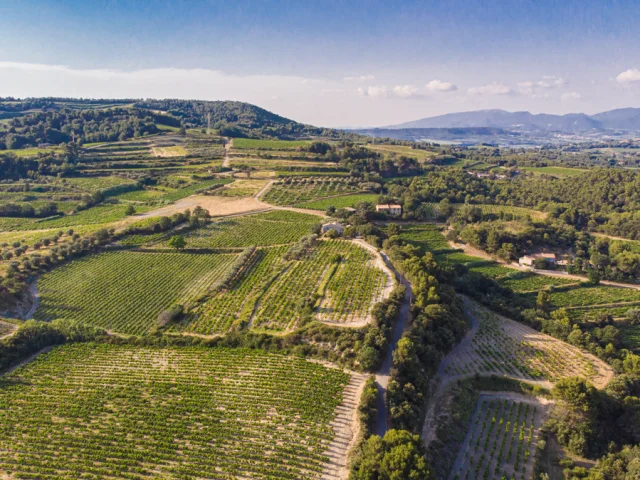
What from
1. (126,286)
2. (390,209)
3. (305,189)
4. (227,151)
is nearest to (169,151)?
(227,151)

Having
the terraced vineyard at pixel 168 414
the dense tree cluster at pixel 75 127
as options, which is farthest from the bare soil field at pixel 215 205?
the dense tree cluster at pixel 75 127

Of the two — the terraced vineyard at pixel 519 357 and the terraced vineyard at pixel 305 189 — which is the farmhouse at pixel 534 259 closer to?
the terraced vineyard at pixel 519 357

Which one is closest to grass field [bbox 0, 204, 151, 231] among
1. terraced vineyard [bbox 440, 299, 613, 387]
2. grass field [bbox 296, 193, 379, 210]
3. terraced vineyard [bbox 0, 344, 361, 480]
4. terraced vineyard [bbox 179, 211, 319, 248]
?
terraced vineyard [bbox 179, 211, 319, 248]

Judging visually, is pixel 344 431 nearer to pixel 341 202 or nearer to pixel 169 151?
pixel 341 202

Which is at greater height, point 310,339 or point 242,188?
point 242,188

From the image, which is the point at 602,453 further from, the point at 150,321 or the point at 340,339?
the point at 150,321

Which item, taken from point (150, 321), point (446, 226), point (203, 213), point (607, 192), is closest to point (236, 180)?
point (203, 213)

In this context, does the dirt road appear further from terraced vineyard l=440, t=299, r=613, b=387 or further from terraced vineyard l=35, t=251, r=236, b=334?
terraced vineyard l=440, t=299, r=613, b=387
